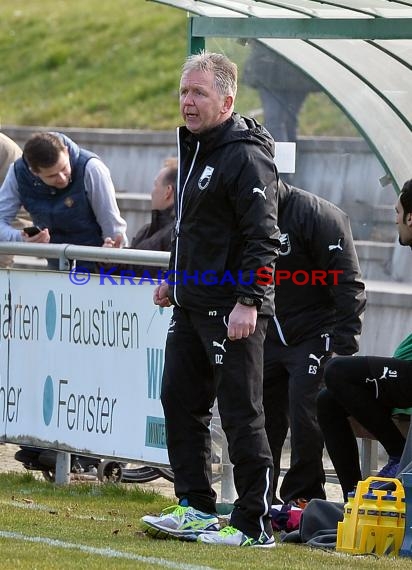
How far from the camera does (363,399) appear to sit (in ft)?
24.5

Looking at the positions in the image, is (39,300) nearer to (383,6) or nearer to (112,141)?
(383,6)

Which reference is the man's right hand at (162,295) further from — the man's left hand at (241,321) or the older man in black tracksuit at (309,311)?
the older man in black tracksuit at (309,311)

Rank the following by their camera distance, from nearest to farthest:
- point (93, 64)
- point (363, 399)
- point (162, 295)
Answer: point (162, 295) < point (363, 399) < point (93, 64)

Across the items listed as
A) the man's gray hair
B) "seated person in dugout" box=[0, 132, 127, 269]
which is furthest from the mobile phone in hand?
the man's gray hair

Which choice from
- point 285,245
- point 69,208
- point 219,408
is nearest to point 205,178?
point 219,408

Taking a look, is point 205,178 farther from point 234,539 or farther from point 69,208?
point 69,208

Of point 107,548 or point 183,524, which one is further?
point 183,524

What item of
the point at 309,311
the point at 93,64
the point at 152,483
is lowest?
the point at 152,483

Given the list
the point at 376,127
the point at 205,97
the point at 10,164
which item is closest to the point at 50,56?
the point at 10,164

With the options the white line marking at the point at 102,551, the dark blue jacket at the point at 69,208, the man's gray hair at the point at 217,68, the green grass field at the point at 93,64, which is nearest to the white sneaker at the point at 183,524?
the white line marking at the point at 102,551

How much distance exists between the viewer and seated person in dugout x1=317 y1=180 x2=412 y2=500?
24.3 feet

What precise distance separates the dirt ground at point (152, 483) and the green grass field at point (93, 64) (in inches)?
427

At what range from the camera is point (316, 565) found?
20.9 ft

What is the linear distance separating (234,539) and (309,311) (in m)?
1.67
